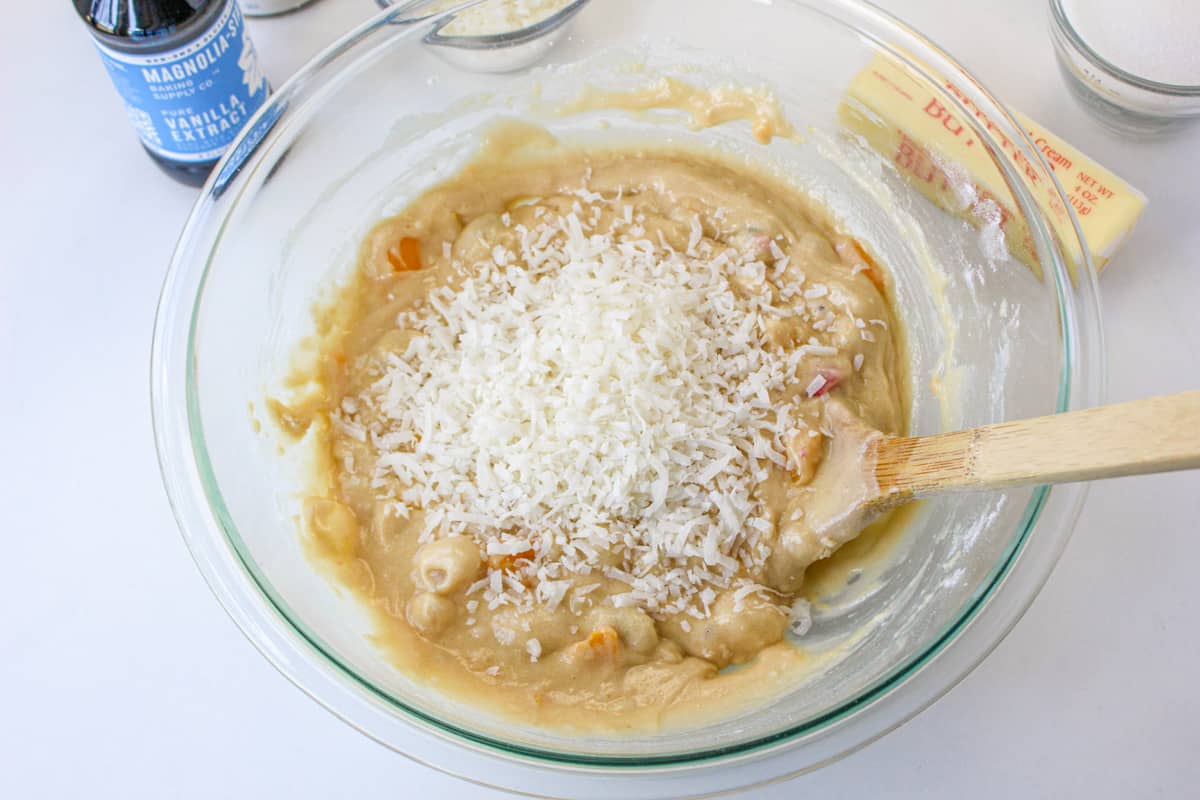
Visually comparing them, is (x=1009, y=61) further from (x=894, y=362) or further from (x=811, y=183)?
(x=894, y=362)

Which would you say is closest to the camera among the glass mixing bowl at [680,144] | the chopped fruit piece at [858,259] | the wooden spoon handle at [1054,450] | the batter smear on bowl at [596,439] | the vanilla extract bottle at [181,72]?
the wooden spoon handle at [1054,450]

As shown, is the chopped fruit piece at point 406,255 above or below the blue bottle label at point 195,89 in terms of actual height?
below

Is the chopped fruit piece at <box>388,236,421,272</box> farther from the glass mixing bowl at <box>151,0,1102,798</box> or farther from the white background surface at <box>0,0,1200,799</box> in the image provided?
the white background surface at <box>0,0,1200,799</box>

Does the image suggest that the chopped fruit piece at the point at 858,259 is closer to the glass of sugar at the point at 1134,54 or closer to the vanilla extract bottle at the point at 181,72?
the glass of sugar at the point at 1134,54

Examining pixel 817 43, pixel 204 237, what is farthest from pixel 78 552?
pixel 817 43

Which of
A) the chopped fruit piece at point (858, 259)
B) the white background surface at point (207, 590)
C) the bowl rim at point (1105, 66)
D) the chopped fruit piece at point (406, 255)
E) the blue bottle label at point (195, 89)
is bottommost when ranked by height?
the white background surface at point (207, 590)

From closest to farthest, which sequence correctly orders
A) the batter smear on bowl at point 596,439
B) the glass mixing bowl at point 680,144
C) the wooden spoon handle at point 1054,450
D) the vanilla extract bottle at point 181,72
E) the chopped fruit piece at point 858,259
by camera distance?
the wooden spoon handle at point 1054,450
the glass mixing bowl at point 680,144
the batter smear on bowl at point 596,439
the vanilla extract bottle at point 181,72
the chopped fruit piece at point 858,259

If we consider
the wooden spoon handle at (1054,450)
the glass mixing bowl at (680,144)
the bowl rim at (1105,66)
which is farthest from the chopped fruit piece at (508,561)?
the bowl rim at (1105,66)

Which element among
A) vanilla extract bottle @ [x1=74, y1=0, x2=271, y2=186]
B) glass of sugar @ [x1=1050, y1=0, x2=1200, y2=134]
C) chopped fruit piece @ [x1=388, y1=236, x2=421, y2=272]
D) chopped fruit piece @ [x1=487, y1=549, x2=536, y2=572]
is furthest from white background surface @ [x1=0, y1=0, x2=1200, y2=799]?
chopped fruit piece @ [x1=388, y1=236, x2=421, y2=272]
